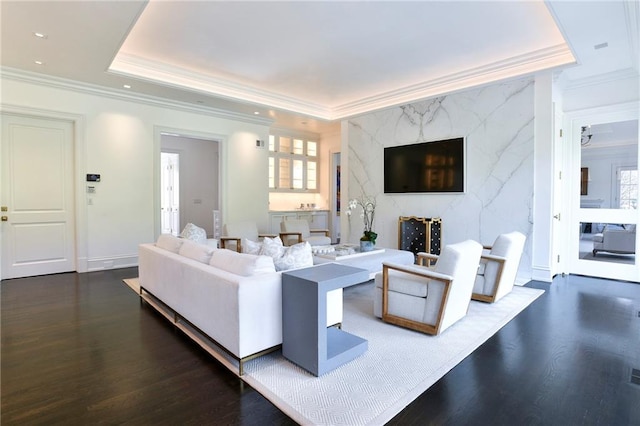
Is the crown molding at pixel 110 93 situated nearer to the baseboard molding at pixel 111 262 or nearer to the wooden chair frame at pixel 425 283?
the baseboard molding at pixel 111 262

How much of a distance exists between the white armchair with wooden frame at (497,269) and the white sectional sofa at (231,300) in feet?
6.56

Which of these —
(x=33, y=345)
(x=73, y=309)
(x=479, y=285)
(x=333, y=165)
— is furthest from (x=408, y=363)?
(x=333, y=165)

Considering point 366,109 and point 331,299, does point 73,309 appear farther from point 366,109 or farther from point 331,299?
point 366,109

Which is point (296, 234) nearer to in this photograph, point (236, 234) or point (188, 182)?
point (236, 234)

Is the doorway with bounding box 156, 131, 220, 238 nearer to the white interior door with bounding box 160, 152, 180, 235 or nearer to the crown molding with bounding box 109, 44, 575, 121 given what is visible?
the white interior door with bounding box 160, 152, 180, 235

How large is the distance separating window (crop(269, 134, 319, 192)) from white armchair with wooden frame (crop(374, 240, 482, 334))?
592cm

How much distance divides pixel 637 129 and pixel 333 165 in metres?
6.23

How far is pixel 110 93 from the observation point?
18.5 ft

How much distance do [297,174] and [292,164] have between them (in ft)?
1.08

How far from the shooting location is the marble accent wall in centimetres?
519

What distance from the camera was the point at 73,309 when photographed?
3.76m

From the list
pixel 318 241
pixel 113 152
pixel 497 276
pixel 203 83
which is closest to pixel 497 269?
pixel 497 276

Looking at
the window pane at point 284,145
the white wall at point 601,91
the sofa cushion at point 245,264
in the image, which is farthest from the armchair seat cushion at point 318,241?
the white wall at point 601,91

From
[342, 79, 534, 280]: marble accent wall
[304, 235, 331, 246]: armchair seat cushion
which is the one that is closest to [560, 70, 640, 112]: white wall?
[342, 79, 534, 280]: marble accent wall
